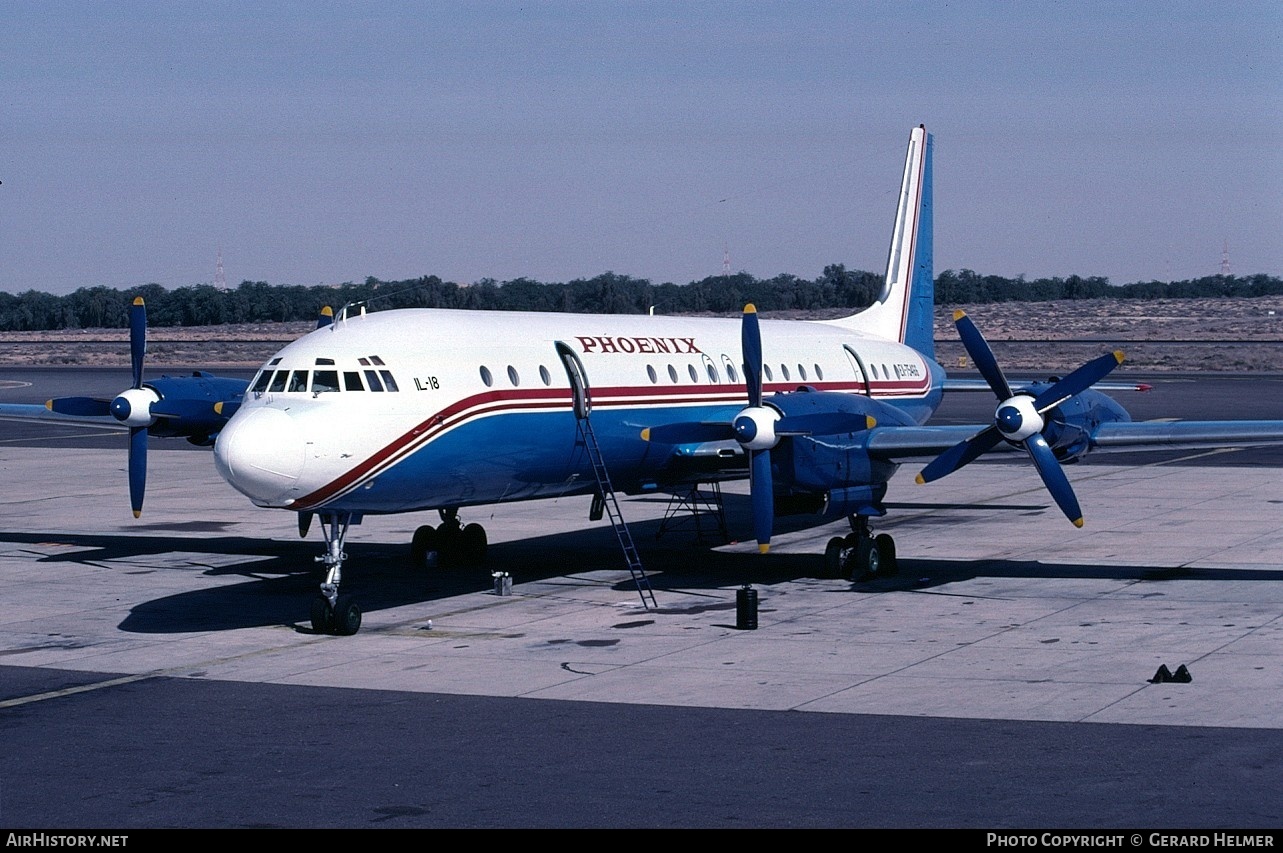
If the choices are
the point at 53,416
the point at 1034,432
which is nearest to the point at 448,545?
the point at 53,416

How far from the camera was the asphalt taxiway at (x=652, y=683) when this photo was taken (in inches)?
487

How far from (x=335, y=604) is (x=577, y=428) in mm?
5211

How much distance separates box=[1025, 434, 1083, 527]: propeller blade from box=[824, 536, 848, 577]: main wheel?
137 inches

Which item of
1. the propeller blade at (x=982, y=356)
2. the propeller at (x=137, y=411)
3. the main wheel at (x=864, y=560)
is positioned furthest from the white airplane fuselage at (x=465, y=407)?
the propeller at (x=137, y=411)

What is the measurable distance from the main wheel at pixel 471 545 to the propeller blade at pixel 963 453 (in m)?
7.67

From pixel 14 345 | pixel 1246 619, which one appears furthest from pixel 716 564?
pixel 14 345

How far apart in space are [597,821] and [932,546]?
17.9 metres

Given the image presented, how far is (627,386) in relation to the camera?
2506 cm

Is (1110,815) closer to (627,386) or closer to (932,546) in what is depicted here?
(627,386)

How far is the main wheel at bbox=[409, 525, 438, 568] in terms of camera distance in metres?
26.4

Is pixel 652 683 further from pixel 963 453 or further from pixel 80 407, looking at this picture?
pixel 80 407

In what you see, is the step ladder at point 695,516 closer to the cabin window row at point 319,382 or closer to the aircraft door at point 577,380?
the aircraft door at point 577,380

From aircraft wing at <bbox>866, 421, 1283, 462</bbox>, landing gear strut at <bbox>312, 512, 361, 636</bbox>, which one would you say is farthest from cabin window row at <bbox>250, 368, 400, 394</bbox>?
aircraft wing at <bbox>866, 421, 1283, 462</bbox>
